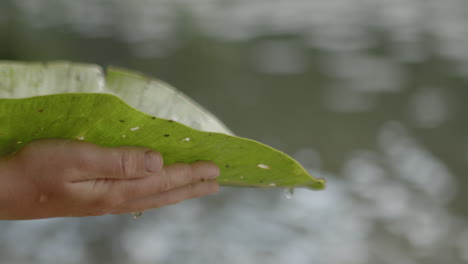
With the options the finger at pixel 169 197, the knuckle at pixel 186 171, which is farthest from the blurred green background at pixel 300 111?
the knuckle at pixel 186 171

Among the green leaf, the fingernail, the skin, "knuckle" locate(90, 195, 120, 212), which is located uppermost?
the green leaf

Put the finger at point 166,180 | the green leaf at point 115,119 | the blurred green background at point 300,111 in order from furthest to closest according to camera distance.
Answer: the blurred green background at point 300,111
the finger at point 166,180
the green leaf at point 115,119

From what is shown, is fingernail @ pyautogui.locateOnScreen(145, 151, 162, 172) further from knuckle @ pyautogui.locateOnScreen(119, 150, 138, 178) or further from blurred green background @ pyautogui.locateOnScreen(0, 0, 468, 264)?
blurred green background @ pyautogui.locateOnScreen(0, 0, 468, 264)

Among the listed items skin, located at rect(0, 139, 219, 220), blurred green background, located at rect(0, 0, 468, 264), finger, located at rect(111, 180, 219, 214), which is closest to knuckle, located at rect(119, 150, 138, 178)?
skin, located at rect(0, 139, 219, 220)

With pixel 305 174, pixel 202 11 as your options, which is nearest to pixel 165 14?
pixel 202 11

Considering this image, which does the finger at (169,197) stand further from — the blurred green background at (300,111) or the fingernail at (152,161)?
the blurred green background at (300,111)

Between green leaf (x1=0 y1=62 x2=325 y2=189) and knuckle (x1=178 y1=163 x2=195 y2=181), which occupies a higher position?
green leaf (x1=0 y1=62 x2=325 y2=189)

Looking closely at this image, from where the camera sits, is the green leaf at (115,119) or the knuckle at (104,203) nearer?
the green leaf at (115,119)
